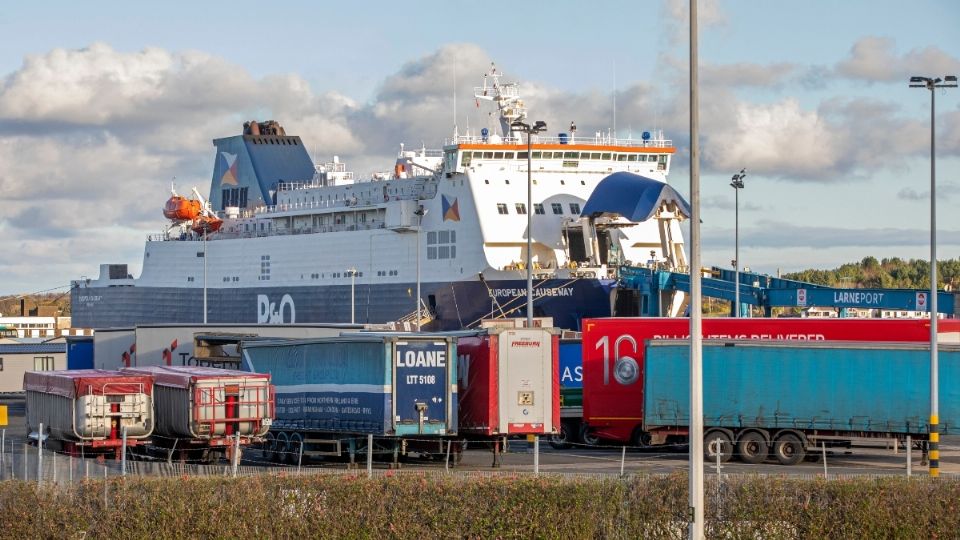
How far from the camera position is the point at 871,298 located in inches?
1951

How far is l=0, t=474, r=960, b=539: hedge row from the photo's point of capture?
17.2 m

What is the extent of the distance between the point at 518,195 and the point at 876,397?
32.8 meters

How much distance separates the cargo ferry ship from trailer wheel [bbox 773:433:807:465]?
1857 cm

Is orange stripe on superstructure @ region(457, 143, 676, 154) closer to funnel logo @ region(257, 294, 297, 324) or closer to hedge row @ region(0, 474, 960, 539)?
funnel logo @ region(257, 294, 297, 324)

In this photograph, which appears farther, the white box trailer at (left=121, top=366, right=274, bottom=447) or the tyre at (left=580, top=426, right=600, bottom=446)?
the tyre at (left=580, top=426, right=600, bottom=446)

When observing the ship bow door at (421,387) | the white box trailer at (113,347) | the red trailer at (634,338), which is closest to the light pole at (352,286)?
the white box trailer at (113,347)

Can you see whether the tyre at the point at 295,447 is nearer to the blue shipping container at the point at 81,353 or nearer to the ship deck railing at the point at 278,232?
the blue shipping container at the point at 81,353

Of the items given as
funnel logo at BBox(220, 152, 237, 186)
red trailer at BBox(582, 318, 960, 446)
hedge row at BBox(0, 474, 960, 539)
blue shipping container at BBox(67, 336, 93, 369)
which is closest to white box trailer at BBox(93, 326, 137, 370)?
blue shipping container at BBox(67, 336, 93, 369)

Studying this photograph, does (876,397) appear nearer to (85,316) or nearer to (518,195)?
(518,195)

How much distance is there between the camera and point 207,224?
81000 millimetres

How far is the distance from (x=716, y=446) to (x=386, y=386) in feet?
22.7

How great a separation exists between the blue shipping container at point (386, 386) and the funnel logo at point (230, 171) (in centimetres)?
5776

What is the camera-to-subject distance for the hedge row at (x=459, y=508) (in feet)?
56.5

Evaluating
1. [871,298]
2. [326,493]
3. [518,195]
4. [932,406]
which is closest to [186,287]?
[518,195]
